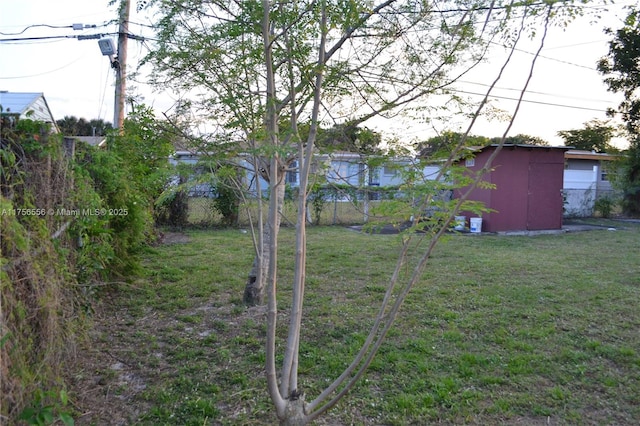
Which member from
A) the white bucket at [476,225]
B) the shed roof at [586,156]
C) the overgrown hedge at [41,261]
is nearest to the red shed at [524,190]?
the white bucket at [476,225]

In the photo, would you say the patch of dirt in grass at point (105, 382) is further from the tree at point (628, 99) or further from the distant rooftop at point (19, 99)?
the tree at point (628, 99)

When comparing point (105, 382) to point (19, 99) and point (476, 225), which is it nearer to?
point (476, 225)

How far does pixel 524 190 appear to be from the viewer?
1207cm

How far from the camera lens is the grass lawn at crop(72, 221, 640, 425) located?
279 cm

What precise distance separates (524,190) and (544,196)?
75 centimetres

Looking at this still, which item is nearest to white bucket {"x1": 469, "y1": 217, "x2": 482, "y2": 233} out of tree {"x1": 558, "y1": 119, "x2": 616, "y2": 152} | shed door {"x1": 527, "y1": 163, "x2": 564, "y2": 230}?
shed door {"x1": 527, "y1": 163, "x2": 564, "y2": 230}

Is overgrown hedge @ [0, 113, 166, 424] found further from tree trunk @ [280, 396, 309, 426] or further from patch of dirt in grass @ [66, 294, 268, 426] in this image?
tree trunk @ [280, 396, 309, 426]

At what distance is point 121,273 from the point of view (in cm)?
529

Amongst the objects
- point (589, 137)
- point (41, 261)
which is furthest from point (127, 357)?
point (589, 137)

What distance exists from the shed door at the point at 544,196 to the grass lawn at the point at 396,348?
17.8ft

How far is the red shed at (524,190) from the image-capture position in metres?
11.8

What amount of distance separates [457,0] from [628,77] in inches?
652

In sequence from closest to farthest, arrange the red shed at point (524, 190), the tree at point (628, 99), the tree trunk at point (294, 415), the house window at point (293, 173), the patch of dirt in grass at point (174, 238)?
the tree trunk at point (294, 415) < the house window at point (293, 173) < the patch of dirt in grass at point (174, 238) < the red shed at point (524, 190) < the tree at point (628, 99)

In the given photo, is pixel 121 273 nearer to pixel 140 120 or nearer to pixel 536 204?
pixel 140 120
